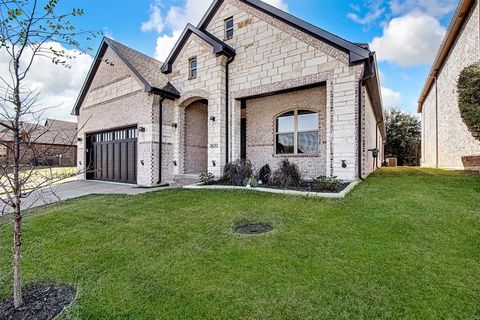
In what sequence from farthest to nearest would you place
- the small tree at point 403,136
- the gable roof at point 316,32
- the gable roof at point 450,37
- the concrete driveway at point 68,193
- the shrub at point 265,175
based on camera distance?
the small tree at point 403,136
the gable roof at point 450,37
the shrub at point 265,175
the concrete driveway at point 68,193
the gable roof at point 316,32

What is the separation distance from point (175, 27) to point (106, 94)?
189 inches

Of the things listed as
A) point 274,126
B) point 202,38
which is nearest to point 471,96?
point 274,126

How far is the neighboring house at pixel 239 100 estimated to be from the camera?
26.2ft

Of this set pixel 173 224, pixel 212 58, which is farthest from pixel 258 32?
pixel 173 224

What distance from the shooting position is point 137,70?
36.4ft

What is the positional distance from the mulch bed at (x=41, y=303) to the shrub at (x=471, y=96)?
10101 millimetres

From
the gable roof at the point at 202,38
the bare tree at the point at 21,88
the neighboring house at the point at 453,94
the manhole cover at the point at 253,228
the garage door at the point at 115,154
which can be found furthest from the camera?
the garage door at the point at 115,154

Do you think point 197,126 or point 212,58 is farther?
point 197,126

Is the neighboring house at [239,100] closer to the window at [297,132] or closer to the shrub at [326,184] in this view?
the window at [297,132]

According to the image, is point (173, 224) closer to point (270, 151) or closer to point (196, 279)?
point (196, 279)

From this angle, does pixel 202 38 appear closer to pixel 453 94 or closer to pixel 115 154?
pixel 115 154

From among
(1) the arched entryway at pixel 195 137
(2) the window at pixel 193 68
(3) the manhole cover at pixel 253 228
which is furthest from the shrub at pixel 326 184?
(2) the window at pixel 193 68

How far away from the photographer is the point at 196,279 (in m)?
3.00

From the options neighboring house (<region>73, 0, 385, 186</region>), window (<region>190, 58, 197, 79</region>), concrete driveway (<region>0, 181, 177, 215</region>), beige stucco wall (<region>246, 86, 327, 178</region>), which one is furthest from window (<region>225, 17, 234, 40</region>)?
concrete driveway (<region>0, 181, 177, 215</region>)
